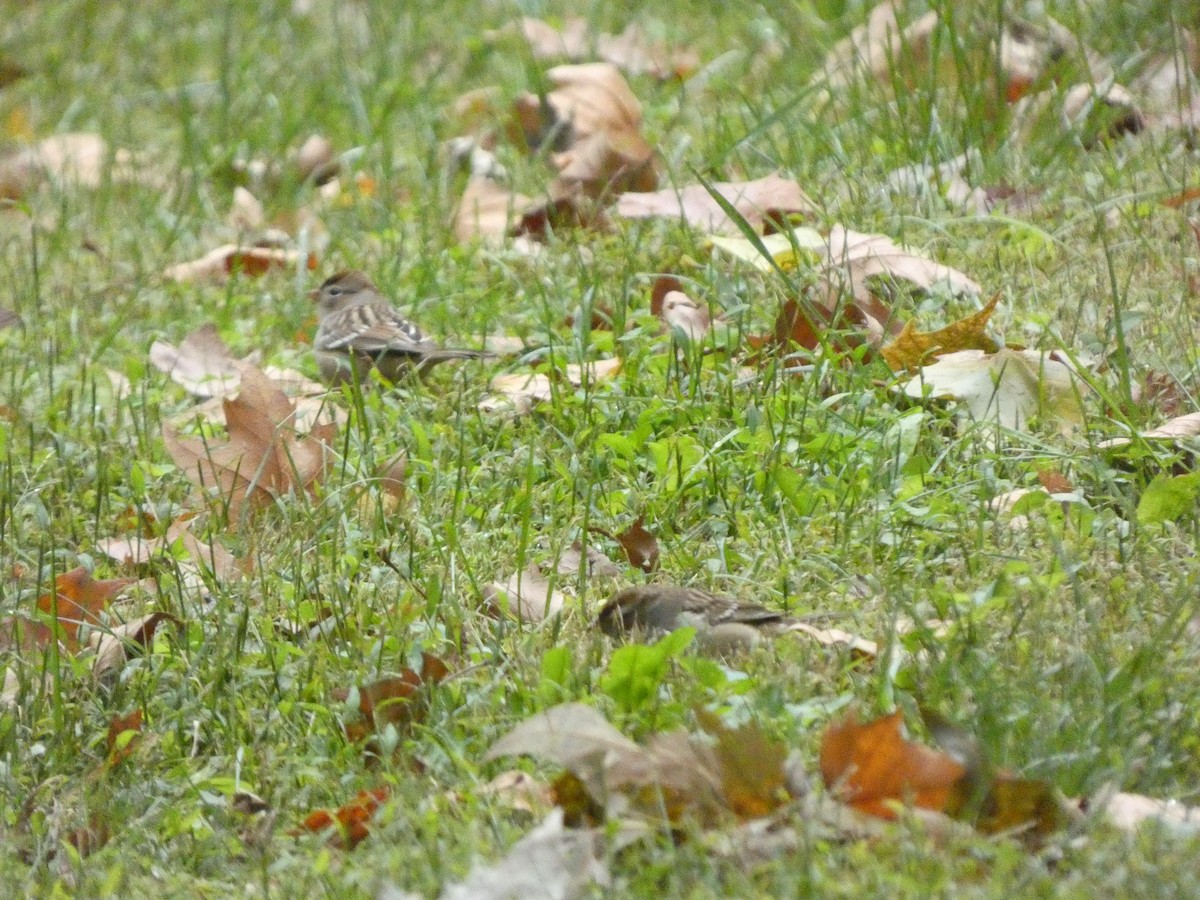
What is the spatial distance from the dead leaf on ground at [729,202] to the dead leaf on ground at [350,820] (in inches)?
96.5

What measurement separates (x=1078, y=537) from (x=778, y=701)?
2.82 ft

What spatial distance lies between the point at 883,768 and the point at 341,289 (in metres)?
3.22

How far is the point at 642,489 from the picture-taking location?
378 cm

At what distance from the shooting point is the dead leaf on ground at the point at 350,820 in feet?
8.92

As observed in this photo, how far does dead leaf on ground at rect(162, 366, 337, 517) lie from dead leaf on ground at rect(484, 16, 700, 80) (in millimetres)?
2862

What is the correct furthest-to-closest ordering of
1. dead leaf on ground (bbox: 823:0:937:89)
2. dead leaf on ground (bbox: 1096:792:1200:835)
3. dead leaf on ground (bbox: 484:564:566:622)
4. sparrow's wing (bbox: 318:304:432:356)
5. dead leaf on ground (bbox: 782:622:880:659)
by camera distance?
1. dead leaf on ground (bbox: 823:0:937:89)
2. sparrow's wing (bbox: 318:304:432:356)
3. dead leaf on ground (bbox: 484:564:566:622)
4. dead leaf on ground (bbox: 782:622:880:659)
5. dead leaf on ground (bbox: 1096:792:1200:835)

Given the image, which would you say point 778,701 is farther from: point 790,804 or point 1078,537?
point 1078,537

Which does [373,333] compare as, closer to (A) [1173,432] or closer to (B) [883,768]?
(A) [1173,432]

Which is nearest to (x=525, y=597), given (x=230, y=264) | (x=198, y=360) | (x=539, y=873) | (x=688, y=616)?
(x=688, y=616)

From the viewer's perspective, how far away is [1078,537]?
3.26 m

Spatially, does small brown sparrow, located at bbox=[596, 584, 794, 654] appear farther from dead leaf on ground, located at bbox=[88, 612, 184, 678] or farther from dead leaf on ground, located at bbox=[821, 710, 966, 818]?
dead leaf on ground, located at bbox=[88, 612, 184, 678]

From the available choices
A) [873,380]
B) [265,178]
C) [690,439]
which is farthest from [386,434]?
[265,178]

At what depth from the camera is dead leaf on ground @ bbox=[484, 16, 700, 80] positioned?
684cm

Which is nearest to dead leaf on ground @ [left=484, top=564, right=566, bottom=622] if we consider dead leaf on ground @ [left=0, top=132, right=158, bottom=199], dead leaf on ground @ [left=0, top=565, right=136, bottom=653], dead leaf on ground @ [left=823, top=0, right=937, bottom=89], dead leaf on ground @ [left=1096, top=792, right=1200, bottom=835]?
dead leaf on ground @ [left=0, top=565, right=136, bottom=653]
